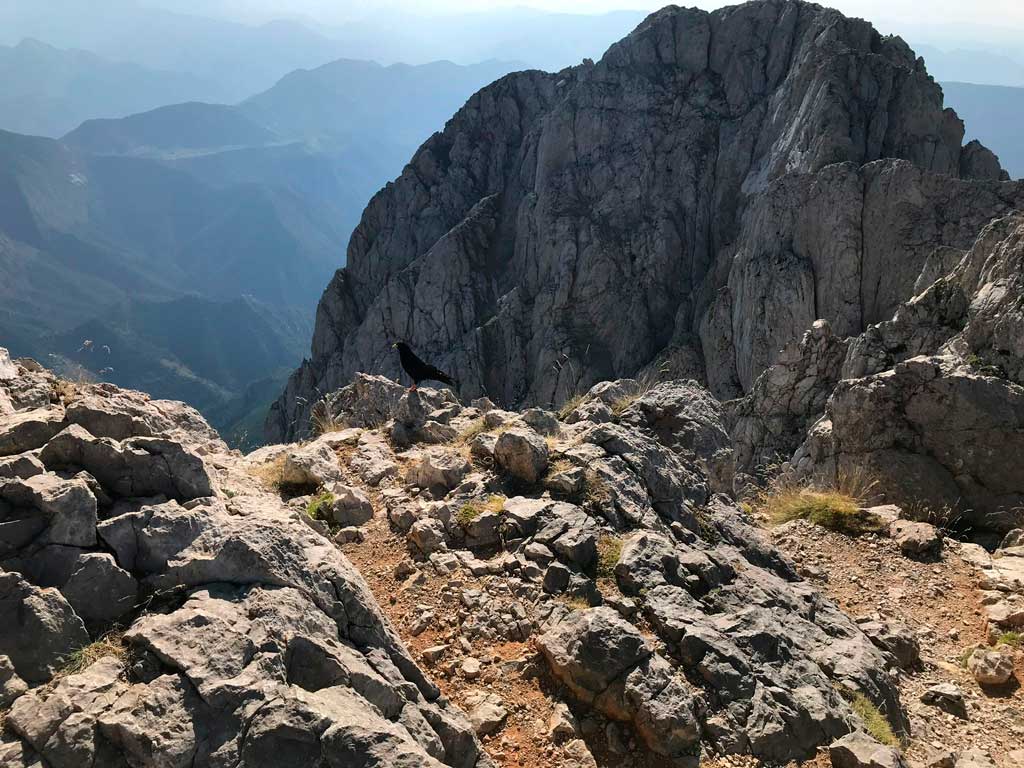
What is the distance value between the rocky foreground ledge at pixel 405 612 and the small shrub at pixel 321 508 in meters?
0.03

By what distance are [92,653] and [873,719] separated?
733 cm

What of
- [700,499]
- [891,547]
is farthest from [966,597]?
[700,499]

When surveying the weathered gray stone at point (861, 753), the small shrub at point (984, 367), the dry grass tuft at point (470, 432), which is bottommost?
the weathered gray stone at point (861, 753)

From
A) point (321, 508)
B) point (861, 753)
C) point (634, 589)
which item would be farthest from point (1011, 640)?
point (321, 508)

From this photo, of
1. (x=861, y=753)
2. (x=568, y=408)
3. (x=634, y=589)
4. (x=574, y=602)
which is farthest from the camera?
(x=568, y=408)

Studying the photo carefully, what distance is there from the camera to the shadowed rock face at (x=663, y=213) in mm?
46000

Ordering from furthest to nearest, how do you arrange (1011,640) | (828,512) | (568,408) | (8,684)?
(568,408) < (828,512) < (1011,640) < (8,684)

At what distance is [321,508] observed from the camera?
9.17 m

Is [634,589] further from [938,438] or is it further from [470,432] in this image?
[938,438]

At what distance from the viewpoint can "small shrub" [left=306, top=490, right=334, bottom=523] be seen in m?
9.08

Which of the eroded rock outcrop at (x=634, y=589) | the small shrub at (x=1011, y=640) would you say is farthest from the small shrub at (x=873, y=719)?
the small shrub at (x=1011, y=640)

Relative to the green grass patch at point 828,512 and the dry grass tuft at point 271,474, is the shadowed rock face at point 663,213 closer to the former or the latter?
the green grass patch at point 828,512

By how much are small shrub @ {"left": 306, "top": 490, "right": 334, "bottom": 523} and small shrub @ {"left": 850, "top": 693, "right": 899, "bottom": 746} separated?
22.1 ft

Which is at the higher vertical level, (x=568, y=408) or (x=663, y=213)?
(x=663, y=213)
